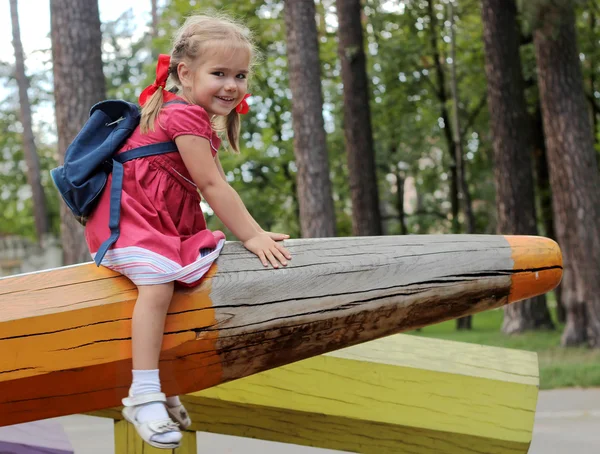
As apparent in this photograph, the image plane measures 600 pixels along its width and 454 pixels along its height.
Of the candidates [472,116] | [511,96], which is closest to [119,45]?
[472,116]

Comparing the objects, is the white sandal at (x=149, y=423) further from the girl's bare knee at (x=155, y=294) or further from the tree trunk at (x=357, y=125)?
the tree trunk at (x=357, y=125)

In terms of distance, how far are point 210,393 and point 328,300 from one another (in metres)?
0.96

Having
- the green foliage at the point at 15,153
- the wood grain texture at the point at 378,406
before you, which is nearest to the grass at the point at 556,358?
the wood grain texture at the point at 378,406

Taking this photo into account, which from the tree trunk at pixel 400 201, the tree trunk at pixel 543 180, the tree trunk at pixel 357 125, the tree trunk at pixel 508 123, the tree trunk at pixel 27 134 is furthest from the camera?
the tree trunk at pixel 27 134

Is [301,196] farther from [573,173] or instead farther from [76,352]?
[76,352]

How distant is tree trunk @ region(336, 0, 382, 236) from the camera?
49.1 feet

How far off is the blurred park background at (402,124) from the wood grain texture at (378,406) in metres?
1.23

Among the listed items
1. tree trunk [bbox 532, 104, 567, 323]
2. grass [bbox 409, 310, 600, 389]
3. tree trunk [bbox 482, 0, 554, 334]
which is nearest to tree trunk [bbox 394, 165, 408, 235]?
tree trunk [bbox 532, 104, 567, 323]

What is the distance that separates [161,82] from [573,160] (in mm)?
8812

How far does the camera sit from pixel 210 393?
10.6ft

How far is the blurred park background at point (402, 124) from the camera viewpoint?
34.1 feet

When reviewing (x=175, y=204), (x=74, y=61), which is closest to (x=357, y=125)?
(x=74, y=61)

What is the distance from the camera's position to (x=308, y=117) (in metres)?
10.6

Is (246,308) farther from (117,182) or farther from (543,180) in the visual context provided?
(543,180)
